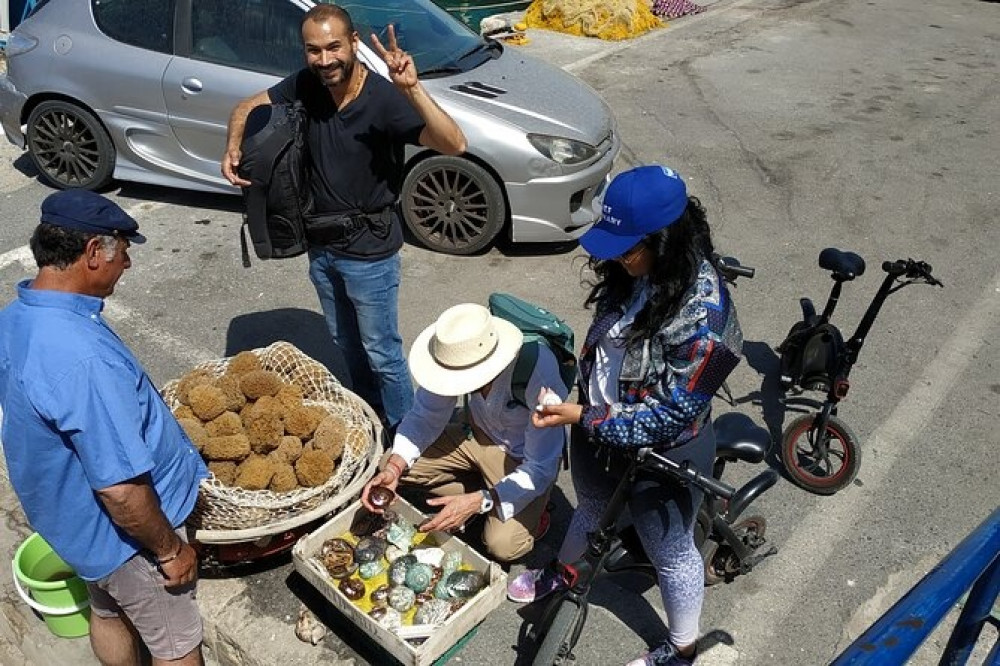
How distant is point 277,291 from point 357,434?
2260 millimetres

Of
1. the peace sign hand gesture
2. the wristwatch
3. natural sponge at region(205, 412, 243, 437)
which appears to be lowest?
the wristwatch

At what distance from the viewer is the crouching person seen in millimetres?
3244

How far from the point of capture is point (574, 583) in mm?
3152

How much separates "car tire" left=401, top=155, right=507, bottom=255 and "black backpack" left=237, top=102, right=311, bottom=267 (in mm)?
2254

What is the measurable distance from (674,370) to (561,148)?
3.48m

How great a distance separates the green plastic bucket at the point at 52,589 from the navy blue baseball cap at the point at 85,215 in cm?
148

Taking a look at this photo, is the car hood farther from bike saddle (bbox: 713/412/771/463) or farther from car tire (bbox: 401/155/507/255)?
bike saddle (bbox: 713/412/771/463)

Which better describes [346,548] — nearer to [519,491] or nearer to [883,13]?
[519,491]

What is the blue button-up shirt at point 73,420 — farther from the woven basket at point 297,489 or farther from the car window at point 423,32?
the car window at point 423,32

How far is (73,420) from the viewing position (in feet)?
7.98

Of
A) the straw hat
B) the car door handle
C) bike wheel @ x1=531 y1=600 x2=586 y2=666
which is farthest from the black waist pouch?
→ the car door handle

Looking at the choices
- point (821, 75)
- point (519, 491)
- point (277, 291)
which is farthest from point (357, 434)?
point (821, 75)

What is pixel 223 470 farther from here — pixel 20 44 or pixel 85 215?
pixel 20 44

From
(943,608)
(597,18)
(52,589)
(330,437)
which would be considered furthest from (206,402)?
(597,18)
